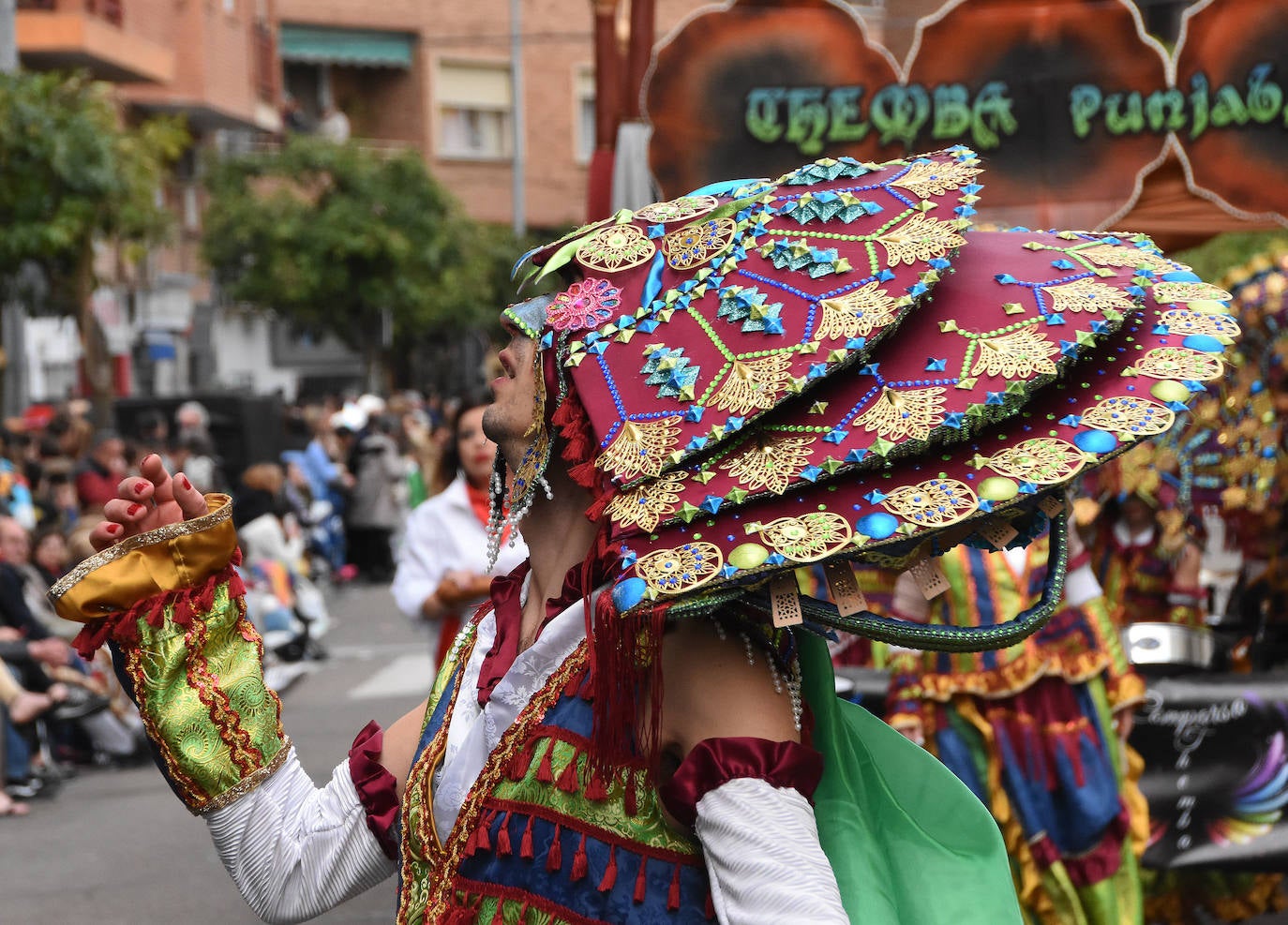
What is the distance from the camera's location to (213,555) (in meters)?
2.33

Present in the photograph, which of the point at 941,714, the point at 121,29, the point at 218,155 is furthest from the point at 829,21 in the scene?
the point at 218,155

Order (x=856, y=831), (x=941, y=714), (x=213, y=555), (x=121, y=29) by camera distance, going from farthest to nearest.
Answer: (x=121, y=29) → (x=941, y=714) → (x=213, y=555) → (x=856, y=831)

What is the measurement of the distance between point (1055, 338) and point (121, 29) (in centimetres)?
2472

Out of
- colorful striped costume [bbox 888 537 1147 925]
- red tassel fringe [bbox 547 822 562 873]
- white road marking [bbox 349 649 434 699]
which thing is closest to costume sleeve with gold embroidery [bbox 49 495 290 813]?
red tassel fringe [bbox 547 822 562 873]

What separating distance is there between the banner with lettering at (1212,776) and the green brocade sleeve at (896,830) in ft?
11.5

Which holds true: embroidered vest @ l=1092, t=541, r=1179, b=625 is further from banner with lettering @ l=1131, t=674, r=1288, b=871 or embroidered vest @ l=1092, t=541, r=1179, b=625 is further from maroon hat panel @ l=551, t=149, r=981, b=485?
maroon hat panel @ l=551, t=149, r=981, b=485

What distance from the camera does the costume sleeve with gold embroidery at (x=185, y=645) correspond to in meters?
2.27

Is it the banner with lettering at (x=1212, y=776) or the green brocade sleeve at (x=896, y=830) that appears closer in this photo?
the green brocade sleeve at (x=896, y=830)

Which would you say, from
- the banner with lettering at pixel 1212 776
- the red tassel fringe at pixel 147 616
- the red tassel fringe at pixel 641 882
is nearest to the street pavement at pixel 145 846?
the banner with lettering at pixel 1212 776

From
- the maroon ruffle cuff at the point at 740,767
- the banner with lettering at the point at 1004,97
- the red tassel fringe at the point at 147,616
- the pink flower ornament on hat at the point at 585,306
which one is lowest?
the maroon ruffle cuff at the point at 740,767

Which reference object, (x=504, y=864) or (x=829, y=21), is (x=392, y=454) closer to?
(x=829, y=21)

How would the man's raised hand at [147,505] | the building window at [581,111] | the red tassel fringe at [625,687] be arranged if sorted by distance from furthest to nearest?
1. the building window at [581,111]
2. the man's raised hand at [147,505]
3. the red tassel fringe at [625,687]

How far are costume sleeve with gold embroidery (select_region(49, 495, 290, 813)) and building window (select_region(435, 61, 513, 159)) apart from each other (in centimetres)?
3773

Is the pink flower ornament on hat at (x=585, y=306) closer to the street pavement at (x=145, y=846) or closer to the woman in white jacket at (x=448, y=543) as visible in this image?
the woman in white jacket at (x=448, y=543)
